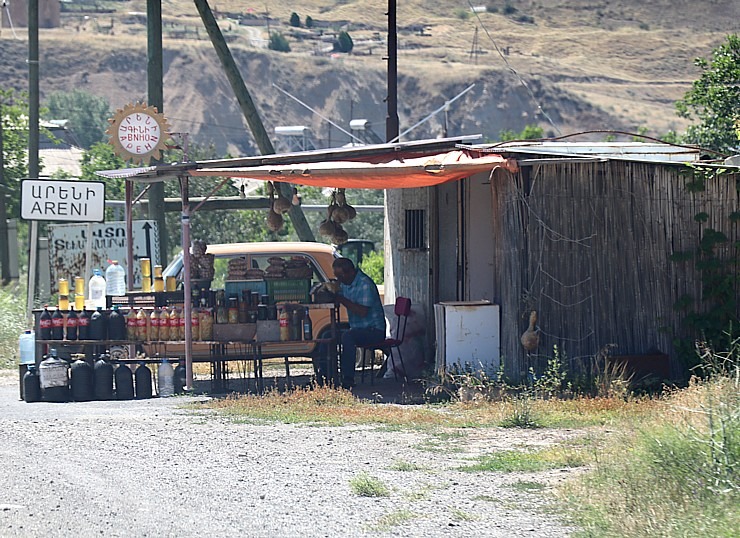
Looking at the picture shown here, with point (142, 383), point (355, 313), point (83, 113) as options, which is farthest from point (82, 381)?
point (83, 113)

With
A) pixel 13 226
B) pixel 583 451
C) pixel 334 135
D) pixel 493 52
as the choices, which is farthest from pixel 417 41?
pixel 583 451

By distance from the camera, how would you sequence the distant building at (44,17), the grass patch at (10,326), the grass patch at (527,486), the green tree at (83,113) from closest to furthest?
the grass patch at (527,486)
the grass patch at (10,326)
the green tree at (83,113)
the distant building at (44,17)

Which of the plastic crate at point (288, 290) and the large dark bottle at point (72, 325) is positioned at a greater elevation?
the plastic crate at point (288, 290)

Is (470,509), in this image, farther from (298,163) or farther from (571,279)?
(298,163)

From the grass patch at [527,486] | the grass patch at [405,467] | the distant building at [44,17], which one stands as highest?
the distant building at [44,17]

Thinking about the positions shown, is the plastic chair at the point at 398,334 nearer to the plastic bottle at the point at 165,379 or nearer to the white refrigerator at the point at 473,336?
the white refrigerator at the point at 473,336

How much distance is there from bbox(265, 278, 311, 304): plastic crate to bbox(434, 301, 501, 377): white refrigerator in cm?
242

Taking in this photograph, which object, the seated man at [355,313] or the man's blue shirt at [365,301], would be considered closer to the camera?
the seated man at [355,313]

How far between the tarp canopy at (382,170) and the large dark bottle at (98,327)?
1.89m

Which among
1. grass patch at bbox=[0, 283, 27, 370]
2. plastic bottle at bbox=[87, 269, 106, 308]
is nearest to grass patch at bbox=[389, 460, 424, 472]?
plastic bottle at bbox=[87, 269, 106, 308]

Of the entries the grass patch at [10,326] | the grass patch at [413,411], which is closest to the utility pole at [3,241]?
the grass patch at [10,326]

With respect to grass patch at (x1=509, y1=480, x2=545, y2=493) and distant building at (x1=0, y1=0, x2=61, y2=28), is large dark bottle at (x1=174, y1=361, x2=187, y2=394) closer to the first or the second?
grass patch at (x1=509, y1=480, x2=545, y2=493)

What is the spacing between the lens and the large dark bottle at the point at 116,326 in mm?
13023

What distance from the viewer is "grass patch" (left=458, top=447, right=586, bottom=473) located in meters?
8.47
